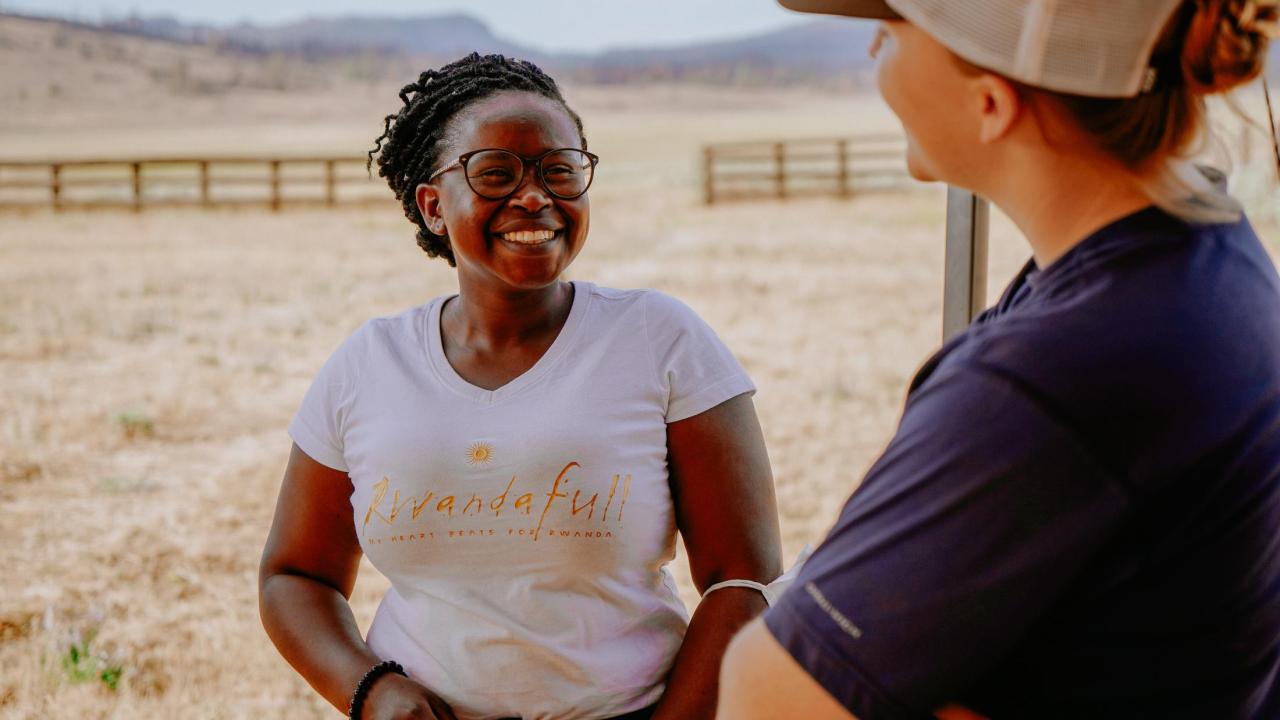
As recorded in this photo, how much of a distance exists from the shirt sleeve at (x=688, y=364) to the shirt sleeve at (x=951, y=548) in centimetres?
84

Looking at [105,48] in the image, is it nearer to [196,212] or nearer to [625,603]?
[196,212]

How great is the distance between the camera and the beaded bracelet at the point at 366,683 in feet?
5.21

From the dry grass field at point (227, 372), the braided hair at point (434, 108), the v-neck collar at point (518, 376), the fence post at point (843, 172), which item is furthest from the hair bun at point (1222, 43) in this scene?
the fence post at point (843, 172)

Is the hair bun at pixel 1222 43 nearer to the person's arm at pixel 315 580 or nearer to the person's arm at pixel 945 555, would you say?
the person's arm at pixel 945 555

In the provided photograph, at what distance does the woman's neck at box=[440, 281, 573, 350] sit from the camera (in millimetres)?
1737

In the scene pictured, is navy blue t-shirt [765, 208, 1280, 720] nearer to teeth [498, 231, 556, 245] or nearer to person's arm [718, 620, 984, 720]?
person's arm [718, 620, 984, 720]

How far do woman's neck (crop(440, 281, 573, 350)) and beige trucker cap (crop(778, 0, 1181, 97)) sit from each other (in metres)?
1.03

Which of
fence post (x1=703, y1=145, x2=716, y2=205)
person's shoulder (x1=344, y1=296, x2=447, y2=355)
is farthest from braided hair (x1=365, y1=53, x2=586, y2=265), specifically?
fence post (x1=703, y1=145, x2=716, y2=205)

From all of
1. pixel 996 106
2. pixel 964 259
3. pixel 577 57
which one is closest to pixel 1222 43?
pixel 996 106

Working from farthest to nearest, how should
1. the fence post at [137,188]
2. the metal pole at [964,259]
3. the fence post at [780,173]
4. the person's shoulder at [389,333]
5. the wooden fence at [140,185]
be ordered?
1. the fence post at [780,173]
2. the wooden fence at [140,185]
3. the fence post at [137,188]
4. the metal pole at [964,259]
5. the person's shoulder at [389,333]

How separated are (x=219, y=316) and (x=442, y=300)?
8033 millimetres

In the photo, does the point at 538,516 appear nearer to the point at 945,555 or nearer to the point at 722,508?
the point at 722,508

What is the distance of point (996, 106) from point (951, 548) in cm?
33

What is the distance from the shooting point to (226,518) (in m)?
4.76
